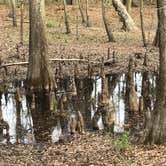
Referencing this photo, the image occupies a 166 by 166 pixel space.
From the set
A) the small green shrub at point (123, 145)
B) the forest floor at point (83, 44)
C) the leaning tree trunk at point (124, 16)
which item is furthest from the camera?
the leaning tree trunk at point (124, 16)

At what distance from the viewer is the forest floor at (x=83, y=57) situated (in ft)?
30.7

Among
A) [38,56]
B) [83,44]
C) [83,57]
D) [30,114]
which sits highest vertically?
[38,56]

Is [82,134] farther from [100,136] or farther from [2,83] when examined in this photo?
[2,83]

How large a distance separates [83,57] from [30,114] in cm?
691

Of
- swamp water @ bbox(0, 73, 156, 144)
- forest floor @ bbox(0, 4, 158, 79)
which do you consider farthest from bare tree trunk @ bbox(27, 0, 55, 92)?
forest floor @ bbox(0, 4, 158, 79)

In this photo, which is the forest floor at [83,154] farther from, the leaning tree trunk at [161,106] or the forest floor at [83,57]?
the leaning tree trunk at [161,106]

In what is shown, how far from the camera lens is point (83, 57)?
19922 millimetres

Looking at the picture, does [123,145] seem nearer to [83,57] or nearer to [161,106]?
[161,106]

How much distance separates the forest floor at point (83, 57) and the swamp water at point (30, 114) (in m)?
0.70

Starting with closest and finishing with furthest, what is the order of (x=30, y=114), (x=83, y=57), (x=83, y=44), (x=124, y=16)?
(x=30, y=114) → (x=83, y=57) → (x=83, y=44) → (x=124, y=16)

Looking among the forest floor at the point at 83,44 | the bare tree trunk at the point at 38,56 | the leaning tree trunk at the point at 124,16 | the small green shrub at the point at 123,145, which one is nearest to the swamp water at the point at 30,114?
the bare tree trunk at the point at 38,56

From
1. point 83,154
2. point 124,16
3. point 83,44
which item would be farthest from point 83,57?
point 83,154

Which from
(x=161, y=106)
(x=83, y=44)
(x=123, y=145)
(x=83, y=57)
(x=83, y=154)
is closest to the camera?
(x=123, y=145)

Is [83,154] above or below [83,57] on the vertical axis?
below
